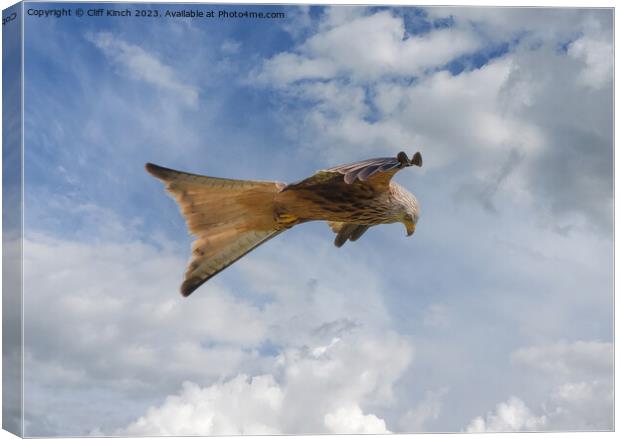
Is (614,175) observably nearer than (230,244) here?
No

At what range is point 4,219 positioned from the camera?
794 centimetres

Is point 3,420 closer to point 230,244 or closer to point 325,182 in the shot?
point 230,244

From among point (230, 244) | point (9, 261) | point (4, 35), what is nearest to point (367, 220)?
point (230, 244)

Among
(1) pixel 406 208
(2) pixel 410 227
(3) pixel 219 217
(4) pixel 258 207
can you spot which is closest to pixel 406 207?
(1) pixel 406 208

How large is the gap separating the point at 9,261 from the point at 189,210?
2.07 metres

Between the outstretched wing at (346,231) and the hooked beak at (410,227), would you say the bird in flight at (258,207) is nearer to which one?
the hooked beak at (410,227)

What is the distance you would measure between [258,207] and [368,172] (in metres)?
1.29

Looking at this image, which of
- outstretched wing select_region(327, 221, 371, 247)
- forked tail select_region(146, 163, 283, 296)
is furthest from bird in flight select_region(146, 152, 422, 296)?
outstretched wing select_region(327, 221, 371, 247)

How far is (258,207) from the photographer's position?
7.02 m

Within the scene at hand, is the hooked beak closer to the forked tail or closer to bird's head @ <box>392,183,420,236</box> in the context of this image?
bird's head @ <box>392,183,420,236</box>

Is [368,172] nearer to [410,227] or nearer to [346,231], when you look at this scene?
[410,227]

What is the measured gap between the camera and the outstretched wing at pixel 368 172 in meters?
5.99

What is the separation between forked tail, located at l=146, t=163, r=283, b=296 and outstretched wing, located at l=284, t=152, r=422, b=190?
0.36 metres

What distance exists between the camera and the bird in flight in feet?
22.0
